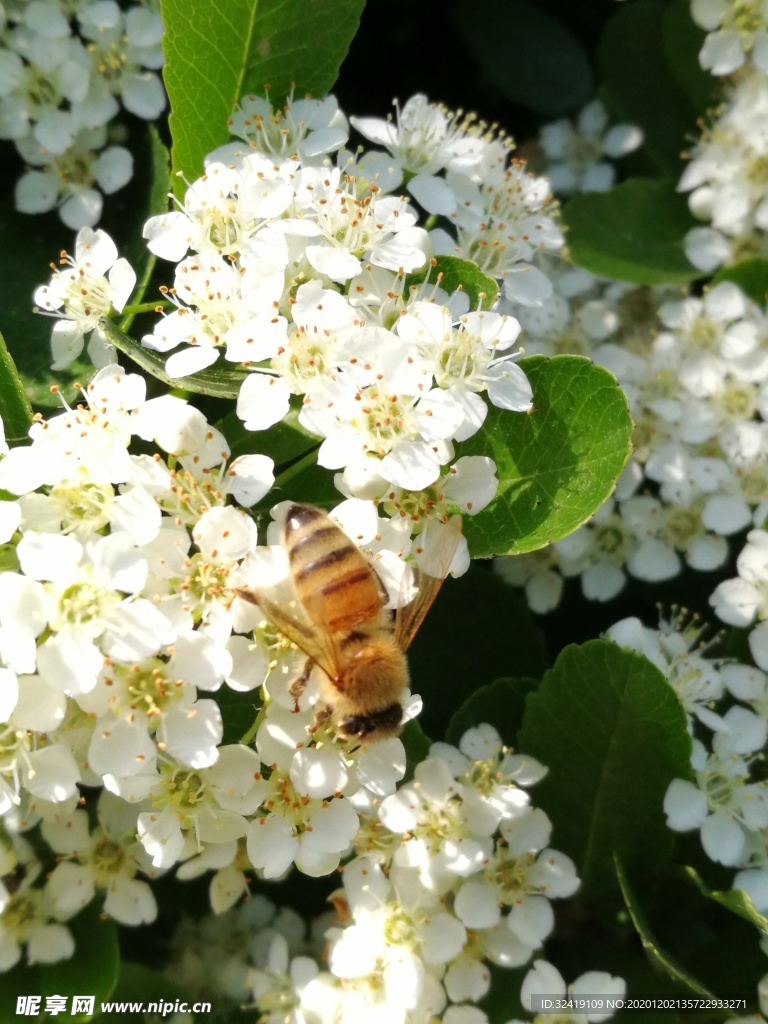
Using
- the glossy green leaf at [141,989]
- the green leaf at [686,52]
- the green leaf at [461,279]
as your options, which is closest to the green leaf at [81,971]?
the glossy green leaf at [141,989]

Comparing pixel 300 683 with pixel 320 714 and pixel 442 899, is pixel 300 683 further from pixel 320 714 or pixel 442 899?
pixel 442 899

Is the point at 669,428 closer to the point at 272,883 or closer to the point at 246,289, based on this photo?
the point at 246,289

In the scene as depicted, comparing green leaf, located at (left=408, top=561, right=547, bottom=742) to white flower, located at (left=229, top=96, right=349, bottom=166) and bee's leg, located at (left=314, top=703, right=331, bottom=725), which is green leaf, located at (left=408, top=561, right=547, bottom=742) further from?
white flower, located at (left=229, top=96, right=349, bottom=166)

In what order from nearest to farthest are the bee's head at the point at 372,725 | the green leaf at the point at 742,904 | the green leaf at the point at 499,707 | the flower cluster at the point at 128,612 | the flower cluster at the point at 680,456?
the flower cluster at the point at 128,612, the bee's head at the point at 372,725, the green leaf at the point at 742,904, the green leaf at the point at 499,707, the flower cluster at the point at 680,456

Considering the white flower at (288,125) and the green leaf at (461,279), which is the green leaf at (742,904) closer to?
the green leaf at (461,279)

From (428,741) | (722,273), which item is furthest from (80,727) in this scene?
(722,273)

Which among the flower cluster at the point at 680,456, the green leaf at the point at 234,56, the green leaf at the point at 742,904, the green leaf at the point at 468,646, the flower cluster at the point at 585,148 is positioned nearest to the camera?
the green leaf at the point at 742,904

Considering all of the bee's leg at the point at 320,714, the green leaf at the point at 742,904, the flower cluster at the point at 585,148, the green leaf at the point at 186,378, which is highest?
the flower cluster at the point at 585,148

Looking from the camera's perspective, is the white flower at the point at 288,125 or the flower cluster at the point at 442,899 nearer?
the flower cluster at the point at 442,899
